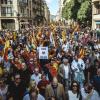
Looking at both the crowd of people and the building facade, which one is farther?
the building facade

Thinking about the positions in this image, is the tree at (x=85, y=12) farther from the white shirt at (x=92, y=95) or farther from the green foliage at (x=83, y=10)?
the white shirt at (x=92, y=95)

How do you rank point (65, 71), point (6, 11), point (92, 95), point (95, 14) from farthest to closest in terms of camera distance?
point (6, 11), point (95, 14), point (65, 71), point (92, 95)

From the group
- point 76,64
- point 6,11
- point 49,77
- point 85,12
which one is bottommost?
point 49,77

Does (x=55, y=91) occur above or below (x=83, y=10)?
below

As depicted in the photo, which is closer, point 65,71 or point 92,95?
point 92,95

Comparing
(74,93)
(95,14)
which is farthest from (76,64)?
(95,14)

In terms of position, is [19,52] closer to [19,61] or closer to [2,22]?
[19,61]

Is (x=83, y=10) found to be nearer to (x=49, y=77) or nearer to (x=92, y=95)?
(x=49, y=77)

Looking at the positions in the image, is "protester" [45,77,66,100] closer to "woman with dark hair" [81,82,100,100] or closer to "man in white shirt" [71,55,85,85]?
"woman with dark hair" [81,82,100,100]

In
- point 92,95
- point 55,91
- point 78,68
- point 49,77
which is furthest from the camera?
point 78,68

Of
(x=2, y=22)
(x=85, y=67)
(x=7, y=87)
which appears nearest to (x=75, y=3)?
(x=2, y=22)

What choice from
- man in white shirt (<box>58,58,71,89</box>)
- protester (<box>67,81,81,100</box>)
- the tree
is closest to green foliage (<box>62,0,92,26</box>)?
the tree

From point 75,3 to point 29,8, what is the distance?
135ft

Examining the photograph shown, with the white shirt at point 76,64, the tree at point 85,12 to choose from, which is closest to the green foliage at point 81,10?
the tree at point 85,12
